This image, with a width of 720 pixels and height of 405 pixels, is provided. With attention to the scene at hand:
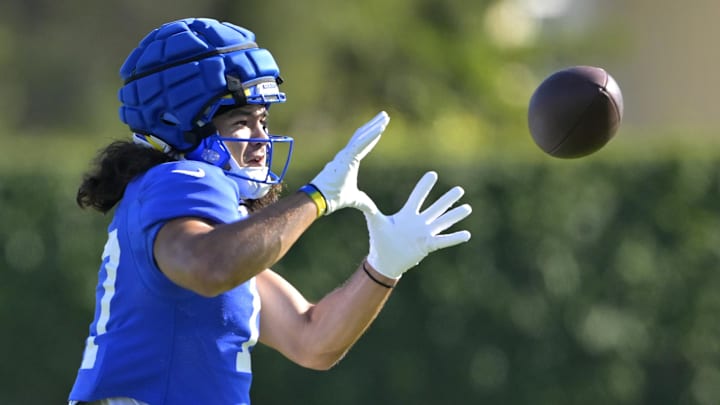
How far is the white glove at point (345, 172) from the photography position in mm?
4035

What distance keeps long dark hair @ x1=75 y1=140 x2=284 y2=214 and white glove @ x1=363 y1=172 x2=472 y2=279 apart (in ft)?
2.50

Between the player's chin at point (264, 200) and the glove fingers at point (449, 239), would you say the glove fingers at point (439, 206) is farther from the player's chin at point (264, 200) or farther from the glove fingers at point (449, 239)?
the player's chin at point (264, 200)

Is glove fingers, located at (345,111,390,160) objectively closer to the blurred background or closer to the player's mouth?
the player's mouth

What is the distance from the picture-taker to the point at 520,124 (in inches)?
659

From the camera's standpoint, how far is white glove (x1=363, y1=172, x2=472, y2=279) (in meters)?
4.54

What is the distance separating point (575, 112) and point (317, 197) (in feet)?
4.70

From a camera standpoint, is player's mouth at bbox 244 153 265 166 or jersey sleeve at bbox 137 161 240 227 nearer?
jersey sleeve at bbox 137 161 240 227

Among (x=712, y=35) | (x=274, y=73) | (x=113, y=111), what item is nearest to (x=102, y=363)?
(x=274, y=73)

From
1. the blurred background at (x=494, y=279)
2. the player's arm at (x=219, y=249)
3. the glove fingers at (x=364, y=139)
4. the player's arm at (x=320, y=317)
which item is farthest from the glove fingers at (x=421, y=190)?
the blurred background at (x=494, y=279)

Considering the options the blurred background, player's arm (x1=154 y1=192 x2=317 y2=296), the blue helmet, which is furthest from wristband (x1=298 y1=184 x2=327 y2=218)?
the blurred background

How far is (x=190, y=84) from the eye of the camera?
4180 millimetres

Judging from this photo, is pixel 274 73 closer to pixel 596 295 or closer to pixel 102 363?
pixel 102 363

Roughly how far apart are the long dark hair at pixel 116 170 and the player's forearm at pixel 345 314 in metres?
0.77

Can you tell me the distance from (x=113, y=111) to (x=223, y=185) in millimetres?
13143
